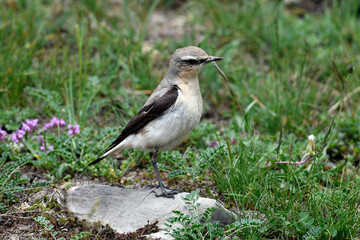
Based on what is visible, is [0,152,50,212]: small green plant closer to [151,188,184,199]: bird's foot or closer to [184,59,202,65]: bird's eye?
[151,188,184,199]: bird's foot

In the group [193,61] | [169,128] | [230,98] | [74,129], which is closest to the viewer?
[169,128]

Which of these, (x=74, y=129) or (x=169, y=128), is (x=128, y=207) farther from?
(x=74, y=129)

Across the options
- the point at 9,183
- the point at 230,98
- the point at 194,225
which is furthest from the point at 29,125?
the point at 230,98

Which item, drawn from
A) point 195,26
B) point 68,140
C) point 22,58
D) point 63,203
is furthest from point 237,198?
point 195,26

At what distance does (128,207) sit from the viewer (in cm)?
470

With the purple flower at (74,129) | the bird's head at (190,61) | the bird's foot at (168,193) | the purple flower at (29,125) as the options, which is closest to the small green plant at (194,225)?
the bird's foot at (168,193)

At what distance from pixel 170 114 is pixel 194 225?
1.38m

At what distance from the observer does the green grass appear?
4.59m

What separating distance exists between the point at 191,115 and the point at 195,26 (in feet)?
15.4

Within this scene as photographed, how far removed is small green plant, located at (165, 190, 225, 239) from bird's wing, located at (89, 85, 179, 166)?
3.79 ft

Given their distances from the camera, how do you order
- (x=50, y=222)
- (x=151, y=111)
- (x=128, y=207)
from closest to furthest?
(x=50, y=222) → (x=128, y=207) → (x=151, y=111)

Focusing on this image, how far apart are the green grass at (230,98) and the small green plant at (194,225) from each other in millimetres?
201

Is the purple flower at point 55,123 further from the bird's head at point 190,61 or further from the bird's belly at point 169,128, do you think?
the bird's head at point 190,61

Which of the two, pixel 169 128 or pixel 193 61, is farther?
pixel 193 61
